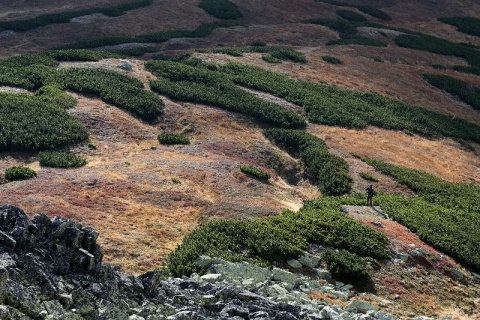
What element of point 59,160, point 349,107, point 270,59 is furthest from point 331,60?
point 59,160

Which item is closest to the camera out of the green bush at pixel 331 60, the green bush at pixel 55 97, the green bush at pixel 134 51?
the green bush at pixel 55 97

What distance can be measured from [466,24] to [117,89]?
197ft

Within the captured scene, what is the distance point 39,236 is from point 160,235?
11.3 metres

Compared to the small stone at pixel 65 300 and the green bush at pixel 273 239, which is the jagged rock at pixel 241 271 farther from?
the small stone at pixel 65 300

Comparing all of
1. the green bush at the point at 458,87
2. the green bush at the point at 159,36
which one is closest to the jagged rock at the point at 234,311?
the green bush at the point at 159,36

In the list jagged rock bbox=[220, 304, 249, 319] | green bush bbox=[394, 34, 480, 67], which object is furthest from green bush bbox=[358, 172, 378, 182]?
green bush bbox=[394, 34, 480, 67]

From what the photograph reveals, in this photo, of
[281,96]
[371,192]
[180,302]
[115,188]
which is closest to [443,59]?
[281,96]

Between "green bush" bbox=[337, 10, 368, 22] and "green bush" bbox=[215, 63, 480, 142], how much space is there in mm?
28511

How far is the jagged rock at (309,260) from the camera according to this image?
82.5 ft

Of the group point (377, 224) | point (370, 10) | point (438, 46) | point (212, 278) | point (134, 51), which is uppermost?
point (212, 278)

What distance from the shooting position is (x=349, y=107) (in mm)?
53844

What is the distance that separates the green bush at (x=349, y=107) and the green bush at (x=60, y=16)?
2208cm

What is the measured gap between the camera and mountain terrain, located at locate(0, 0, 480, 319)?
24672 mm

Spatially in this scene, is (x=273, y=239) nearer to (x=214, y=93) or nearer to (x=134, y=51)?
(x=214, y=93)
